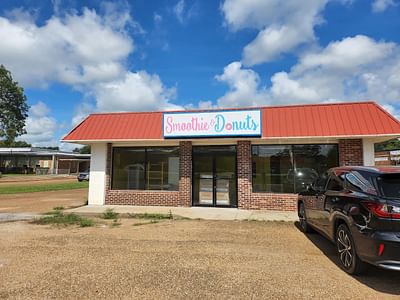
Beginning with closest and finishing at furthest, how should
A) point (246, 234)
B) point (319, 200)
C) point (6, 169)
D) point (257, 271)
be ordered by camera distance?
point (257, 271)
point (319, 200)
point (246, 234)
point (6, 169)

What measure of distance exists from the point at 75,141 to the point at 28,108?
196 feet

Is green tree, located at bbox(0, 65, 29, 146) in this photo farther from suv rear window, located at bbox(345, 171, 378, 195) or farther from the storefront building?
suv rear window, located at bbox(345, 171, 378, 195)

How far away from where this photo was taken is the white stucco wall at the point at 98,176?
1432 centimetres

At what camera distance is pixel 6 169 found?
58.0 meters

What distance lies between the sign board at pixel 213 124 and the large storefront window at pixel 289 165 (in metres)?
1.22

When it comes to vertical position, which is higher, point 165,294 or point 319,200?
point 319,200

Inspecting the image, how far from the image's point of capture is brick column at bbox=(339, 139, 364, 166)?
12.0 metres

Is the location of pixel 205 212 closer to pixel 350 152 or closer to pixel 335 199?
pixel 350 152

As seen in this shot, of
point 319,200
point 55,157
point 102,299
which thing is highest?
point 55,157

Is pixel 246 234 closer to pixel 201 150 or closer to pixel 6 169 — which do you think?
pixel 201 150

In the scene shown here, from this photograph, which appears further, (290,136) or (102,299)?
(290,136)

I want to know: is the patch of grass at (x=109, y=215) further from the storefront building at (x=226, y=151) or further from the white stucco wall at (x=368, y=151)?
the white stucco wall at (x=368, y=151)

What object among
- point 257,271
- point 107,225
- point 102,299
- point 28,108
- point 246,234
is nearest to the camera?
point 102,299

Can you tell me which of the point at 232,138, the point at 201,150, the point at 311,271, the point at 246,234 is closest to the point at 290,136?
the point at 232,138
